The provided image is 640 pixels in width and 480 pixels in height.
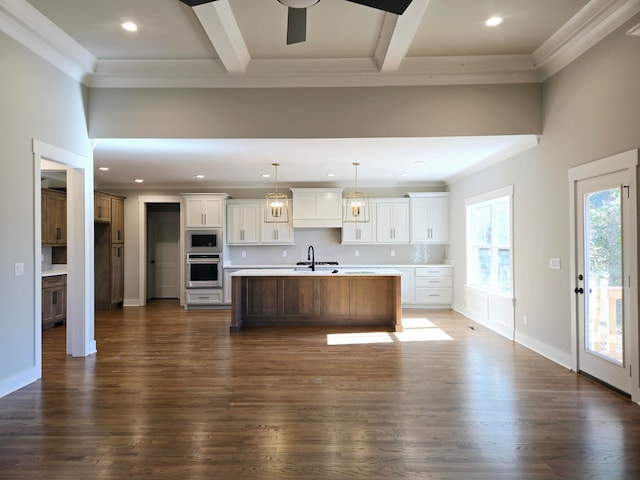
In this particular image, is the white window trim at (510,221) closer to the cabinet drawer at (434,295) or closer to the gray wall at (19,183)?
the cabinet drawer at (434,295)

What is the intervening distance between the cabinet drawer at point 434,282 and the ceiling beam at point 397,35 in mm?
4504

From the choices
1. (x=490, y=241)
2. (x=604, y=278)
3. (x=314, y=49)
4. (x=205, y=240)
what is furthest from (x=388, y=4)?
(x=205, y=240)

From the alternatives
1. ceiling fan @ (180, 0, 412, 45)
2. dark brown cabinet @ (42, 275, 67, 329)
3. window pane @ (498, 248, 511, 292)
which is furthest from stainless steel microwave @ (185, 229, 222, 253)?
ceiling fan @ (180, 0, 412, 45)

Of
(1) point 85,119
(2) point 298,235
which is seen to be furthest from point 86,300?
(2) point 298,235

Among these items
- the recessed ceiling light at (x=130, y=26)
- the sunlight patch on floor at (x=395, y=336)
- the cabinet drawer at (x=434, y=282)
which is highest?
the recessed ceiling light at (x=130, y=26)

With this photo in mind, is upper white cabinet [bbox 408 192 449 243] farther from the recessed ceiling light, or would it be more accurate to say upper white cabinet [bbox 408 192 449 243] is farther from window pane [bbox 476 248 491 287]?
the recessed ceiling light

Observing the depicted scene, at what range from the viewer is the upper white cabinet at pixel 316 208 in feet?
26.1

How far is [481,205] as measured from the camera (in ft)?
21.3

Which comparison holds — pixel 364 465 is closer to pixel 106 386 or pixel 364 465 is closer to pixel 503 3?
pixel 106 386

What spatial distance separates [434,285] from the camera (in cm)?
769

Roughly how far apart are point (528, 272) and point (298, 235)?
4731 mm

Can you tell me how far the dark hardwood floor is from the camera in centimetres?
227

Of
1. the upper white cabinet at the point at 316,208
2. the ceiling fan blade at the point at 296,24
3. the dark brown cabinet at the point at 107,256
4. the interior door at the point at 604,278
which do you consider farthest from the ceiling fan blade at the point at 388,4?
the dark brown cabinet at the point at 107,256

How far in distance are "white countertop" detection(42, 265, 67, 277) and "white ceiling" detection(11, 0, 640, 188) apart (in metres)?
1.92
